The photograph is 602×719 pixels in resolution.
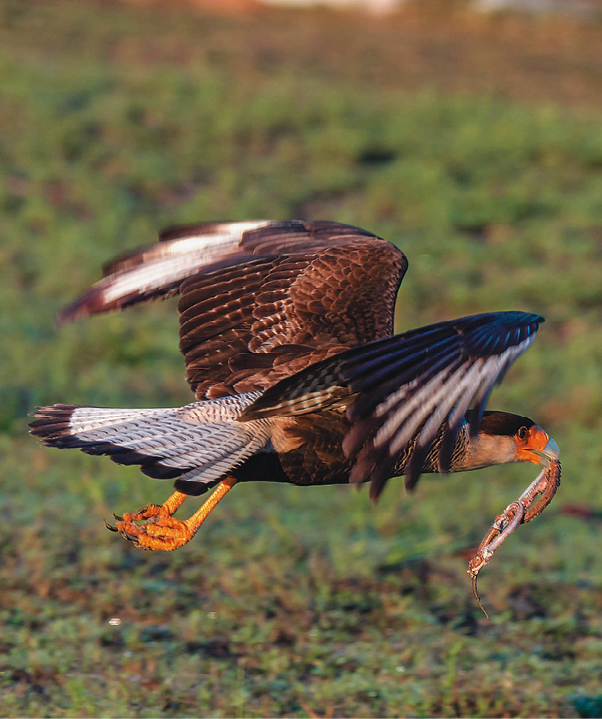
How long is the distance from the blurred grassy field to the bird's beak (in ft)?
3.25

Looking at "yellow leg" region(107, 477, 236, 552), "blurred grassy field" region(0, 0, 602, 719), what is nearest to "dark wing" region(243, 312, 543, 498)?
"yellow leg" region(107, 477, 236, 552)

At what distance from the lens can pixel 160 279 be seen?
457 centimetres

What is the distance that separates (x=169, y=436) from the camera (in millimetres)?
3660

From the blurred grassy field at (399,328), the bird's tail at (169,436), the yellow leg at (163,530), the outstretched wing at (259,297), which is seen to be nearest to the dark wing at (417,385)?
the bird's tail at (169,436)

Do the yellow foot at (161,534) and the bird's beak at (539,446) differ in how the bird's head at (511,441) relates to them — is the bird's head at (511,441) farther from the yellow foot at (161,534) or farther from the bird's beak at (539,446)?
the yellow foot at (161,534)

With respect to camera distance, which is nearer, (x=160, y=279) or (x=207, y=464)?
(x=207, y=464)

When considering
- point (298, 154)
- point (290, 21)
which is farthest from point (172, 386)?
point (290, 21)

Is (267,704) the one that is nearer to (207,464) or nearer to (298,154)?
(207,464)

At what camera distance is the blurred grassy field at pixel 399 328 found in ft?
14.5

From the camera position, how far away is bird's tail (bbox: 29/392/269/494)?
3387mm

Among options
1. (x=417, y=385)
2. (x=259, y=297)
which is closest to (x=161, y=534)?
(x=259, y=297)

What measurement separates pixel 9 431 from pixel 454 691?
3440 millimetres

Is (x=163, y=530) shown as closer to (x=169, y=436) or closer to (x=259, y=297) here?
(x=169, y=436)

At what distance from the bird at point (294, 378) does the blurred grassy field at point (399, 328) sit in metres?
0.90
